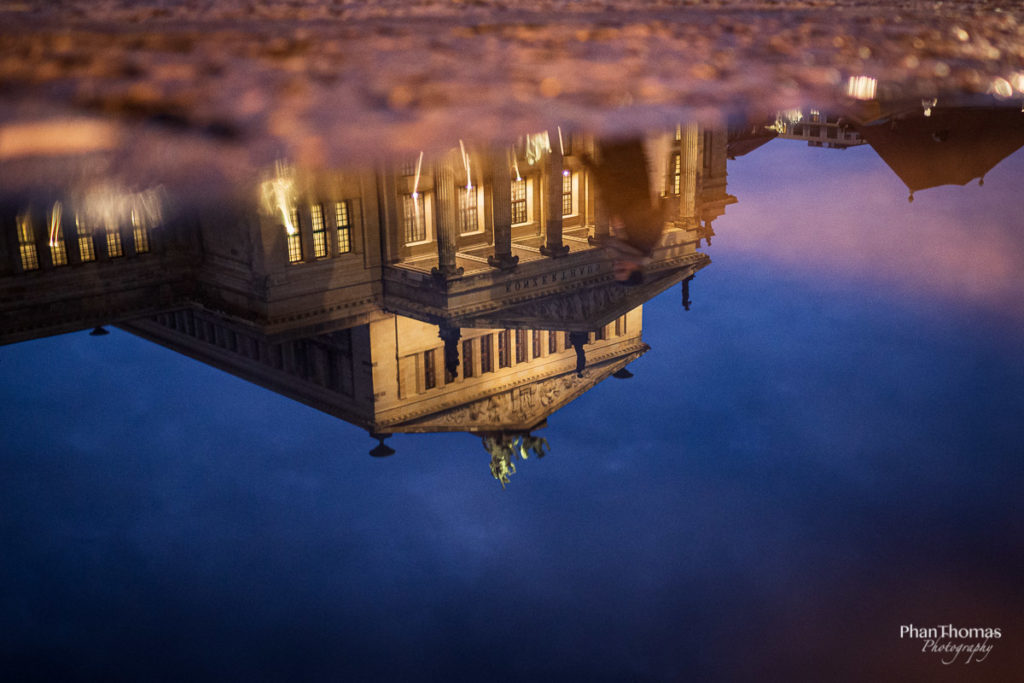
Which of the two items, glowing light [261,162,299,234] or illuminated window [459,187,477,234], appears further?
illuminated window [459,187,477,234]

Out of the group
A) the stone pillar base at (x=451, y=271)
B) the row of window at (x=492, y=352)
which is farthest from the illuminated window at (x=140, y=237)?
the stone pillar base at (x=451, y=271)

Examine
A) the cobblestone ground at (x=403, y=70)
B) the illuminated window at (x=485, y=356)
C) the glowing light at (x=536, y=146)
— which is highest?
the cobblestone ground at (x=403, y=70)

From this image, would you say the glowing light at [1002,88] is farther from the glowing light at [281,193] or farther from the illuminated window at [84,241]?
the illuminated window at [84,241]

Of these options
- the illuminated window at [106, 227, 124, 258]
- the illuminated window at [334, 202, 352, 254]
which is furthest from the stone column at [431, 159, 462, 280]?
the illuminated window at [106, 227, 124, 258]

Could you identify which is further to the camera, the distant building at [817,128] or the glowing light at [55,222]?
the distant building at [817,128]

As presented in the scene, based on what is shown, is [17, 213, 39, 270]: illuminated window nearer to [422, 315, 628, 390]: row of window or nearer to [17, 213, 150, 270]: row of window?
[17, 213, 150, 270]: row of window

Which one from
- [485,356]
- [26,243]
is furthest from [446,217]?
[26,243]

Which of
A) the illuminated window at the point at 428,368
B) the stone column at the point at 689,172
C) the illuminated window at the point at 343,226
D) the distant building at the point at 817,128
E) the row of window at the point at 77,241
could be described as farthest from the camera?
the distant building at the point at 817,128

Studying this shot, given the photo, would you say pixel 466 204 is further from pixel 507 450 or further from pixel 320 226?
pixel 507 450

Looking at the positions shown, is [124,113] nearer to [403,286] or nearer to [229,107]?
[229,107]
